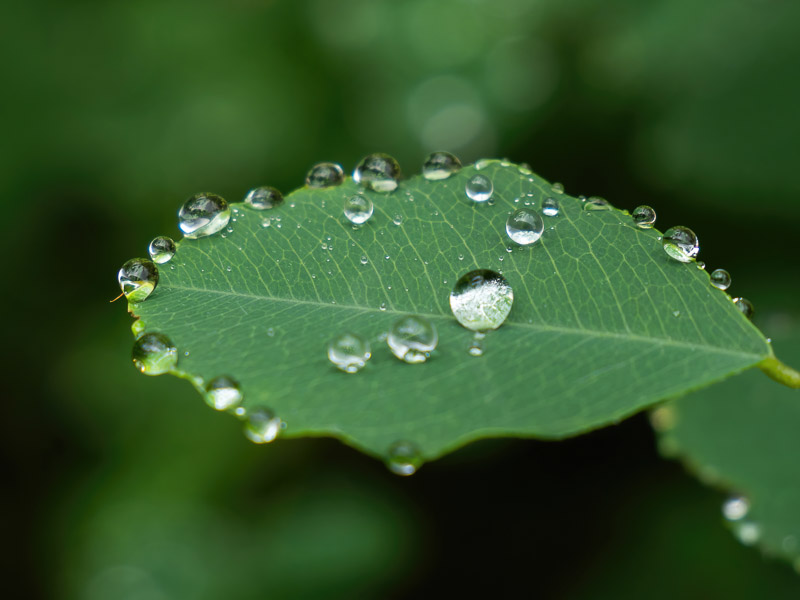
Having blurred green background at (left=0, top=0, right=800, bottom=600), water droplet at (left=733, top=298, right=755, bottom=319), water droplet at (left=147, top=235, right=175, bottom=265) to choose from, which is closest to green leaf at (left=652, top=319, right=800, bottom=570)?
blurred green background at (left=0, top=0, right=800, bottom=600)

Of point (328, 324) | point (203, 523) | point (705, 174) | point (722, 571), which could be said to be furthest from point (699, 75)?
point (203, 523)

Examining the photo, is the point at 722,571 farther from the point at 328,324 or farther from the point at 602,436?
the point at 328,324

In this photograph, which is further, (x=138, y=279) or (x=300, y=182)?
(x=300, y=182)

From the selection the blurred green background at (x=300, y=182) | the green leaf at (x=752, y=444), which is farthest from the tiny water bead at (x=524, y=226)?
the blurred green background at (x=300, y=182)

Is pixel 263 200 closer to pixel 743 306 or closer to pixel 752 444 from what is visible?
pixel 743 306

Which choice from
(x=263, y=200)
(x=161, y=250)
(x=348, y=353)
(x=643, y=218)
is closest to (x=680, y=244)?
(x=643, y=218)
